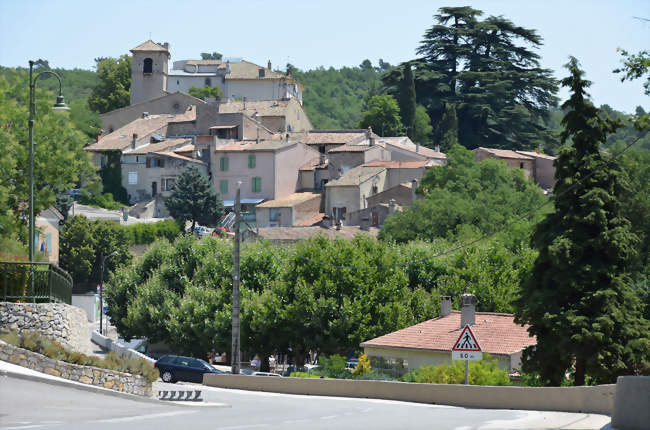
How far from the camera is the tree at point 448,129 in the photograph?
126m

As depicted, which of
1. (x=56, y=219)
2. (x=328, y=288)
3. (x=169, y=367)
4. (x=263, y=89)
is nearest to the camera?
(x=169, y=367)

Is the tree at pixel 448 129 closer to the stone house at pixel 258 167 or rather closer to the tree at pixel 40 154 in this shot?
the stone house at pixel 258 167

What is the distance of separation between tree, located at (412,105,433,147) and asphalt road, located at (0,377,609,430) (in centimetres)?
10341

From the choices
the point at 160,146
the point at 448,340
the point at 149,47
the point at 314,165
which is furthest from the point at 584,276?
the point at 149,47

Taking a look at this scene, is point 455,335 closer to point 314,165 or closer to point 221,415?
point 221,415

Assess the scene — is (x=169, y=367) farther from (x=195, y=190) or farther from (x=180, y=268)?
(x=195, y=190)

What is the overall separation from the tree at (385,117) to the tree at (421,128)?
2.17 m

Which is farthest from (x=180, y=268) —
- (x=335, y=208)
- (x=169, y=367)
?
(x=335, y=208)

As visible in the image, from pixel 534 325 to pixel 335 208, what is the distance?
72213mm

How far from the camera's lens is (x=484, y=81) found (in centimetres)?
13075

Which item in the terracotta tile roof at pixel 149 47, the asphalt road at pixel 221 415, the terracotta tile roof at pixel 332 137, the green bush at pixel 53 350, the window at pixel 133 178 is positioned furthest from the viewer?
the terracotta tile roof at pixel 149 47

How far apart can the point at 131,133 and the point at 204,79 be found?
101 ft

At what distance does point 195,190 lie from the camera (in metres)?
111

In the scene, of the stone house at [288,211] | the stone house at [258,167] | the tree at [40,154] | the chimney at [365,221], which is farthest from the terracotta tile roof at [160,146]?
the tree at [40,154]
